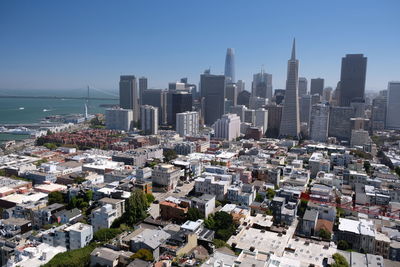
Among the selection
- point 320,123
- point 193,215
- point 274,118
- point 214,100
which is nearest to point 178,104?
point 214,100

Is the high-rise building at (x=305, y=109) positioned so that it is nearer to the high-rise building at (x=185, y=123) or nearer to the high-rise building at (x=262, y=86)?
the high-rise building at (x=185, y=123)

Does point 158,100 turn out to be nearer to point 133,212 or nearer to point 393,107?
point 393,107

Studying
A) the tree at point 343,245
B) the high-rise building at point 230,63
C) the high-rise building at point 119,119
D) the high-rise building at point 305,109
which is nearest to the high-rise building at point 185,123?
the high-rise building at point 119,119

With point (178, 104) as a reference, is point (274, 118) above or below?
below

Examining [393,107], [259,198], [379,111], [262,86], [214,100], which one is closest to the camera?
[259,198]

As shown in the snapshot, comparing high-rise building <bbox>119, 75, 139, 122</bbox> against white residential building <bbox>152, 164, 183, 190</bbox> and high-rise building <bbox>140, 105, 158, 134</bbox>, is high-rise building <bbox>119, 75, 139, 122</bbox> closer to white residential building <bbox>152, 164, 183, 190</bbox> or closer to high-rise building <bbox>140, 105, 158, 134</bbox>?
high-rise building <bbox>140, 105, 158, 134</bbox>

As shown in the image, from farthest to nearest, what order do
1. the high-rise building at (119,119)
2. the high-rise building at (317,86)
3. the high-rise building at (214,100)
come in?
the high-rise building at (317,86), the high-rise building at (214,100), the high-rise building at (119,119)
